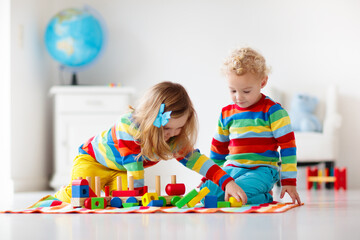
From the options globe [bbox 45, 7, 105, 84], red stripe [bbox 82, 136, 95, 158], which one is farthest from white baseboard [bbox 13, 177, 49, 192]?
red stripe [bbox 82, 136, 95, 158]

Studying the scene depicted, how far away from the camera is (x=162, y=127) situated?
157 centimetres

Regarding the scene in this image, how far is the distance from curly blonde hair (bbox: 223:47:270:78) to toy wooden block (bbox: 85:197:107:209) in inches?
23.1

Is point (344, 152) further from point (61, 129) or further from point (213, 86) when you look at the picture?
point (61, 129)

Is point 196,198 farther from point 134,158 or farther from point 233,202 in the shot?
point 134,158

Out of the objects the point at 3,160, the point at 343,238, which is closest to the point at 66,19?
the point at 3,160

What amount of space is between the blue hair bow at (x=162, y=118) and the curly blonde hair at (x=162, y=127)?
0.01 metres

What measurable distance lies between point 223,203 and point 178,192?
17 cm

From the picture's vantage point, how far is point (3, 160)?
127 inches

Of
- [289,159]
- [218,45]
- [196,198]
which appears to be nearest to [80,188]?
[196,198]

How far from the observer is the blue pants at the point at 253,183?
170 cm

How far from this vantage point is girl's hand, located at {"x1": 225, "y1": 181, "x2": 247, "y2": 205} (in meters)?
1.54

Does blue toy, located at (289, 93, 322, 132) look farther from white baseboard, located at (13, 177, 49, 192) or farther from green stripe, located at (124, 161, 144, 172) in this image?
green stripe, located at (124, 161, 144, 172)

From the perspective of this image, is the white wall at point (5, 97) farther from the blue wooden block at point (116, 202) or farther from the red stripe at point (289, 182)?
the red stripe at point (289, 182)

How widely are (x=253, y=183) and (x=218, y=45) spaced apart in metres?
2.30
